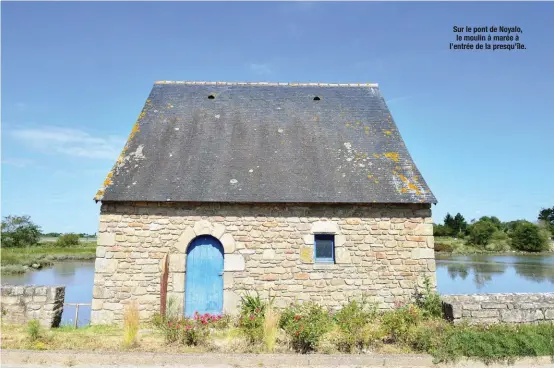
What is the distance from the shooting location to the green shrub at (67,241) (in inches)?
1652

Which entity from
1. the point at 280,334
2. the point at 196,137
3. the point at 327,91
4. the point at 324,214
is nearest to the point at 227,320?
the point at 280,334

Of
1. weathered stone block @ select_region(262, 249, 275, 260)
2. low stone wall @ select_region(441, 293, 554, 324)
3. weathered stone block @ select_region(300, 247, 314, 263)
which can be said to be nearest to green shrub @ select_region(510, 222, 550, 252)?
low stone wall @ select_region(441, 293, 554, 324)

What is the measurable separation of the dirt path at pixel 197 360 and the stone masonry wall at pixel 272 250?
9.12ft

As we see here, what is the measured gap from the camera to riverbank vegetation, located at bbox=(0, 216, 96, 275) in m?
25.0

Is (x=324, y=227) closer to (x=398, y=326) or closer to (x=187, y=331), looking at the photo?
(x=398, y=326)

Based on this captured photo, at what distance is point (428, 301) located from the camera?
757 centimetres

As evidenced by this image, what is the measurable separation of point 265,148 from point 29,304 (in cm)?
621

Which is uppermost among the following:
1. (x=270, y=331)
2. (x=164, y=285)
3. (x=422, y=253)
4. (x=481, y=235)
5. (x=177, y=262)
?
(x=481, y=235)

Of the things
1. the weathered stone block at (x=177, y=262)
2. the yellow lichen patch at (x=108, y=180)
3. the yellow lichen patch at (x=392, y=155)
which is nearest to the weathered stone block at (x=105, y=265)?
Result: the weathered stone block at (x=177, y=262)

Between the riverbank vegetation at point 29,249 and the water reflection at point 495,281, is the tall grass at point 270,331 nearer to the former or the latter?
the water reflection at point 495,281

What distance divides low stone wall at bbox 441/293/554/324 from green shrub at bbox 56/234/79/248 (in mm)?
44635

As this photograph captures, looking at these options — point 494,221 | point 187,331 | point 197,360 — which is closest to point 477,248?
point 494,221

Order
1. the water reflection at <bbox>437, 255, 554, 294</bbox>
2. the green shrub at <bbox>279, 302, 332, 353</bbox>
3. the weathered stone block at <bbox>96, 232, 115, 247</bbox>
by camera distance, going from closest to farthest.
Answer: the green shrub at <bbox>279, 302, 332, 353</bbox>
the weathered stone block at <bbox>96, 232, 115, 247</bbox>
the water reflection at <bbox>437, 255, 554, 294</bbox>

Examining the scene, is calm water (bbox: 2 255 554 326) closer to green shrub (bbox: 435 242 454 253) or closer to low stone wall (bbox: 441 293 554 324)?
low stone wall (bbox: 441 293 554 324)
